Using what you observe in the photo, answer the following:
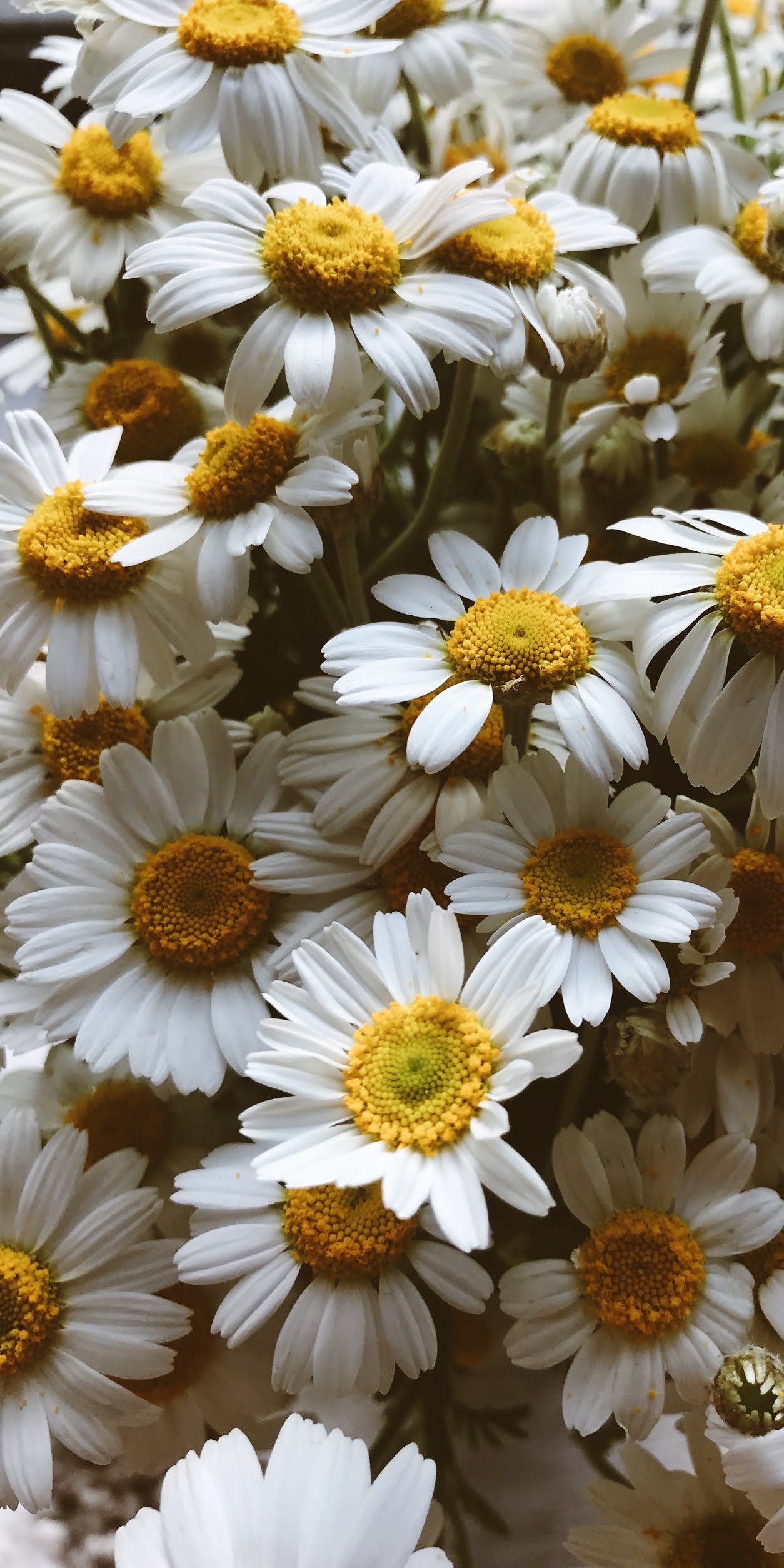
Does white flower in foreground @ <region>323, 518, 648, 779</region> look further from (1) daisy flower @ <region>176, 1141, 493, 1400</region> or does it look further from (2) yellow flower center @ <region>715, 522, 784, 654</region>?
(1) daisy flower @ <region>176, 1141, 493, 1400</region>

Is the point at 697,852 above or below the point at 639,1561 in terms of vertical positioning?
above

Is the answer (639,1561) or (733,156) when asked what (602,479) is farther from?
(639,1561)

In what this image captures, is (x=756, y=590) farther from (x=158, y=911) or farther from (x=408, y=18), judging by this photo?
(x=408, y=18)

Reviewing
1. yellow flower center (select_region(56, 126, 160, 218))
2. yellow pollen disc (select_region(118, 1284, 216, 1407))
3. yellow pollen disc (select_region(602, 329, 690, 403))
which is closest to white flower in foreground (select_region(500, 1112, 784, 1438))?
yellow pollen disc (select_region(118, 1284, 216, 1407))

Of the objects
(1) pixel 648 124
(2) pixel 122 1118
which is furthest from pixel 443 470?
(2) pixel 122 1118

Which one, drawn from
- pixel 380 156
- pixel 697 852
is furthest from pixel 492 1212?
pixel 380 156
